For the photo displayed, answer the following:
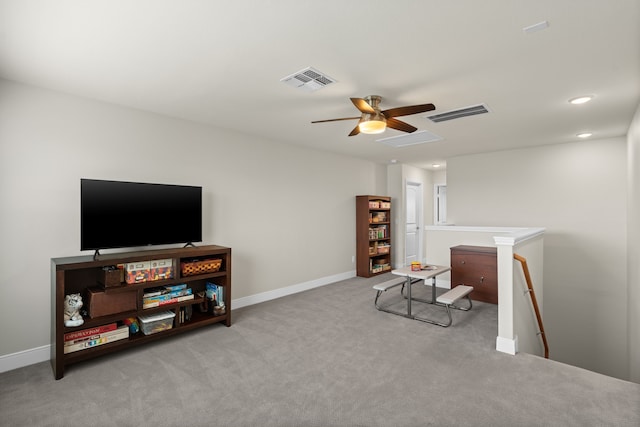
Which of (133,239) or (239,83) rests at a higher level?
(239,83)

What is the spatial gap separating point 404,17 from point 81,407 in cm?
333

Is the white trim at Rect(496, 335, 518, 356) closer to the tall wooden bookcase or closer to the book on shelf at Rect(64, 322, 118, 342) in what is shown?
the tall wooden bookcase

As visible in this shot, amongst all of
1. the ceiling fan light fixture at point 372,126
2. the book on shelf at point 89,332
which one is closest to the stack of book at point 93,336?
the book on shelf at point 89,332

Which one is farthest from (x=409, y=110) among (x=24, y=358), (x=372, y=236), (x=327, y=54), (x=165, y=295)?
(x=24, y=358)

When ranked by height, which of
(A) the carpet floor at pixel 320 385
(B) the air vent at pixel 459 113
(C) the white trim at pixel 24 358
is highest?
(B) the air vent at pixel 459 113

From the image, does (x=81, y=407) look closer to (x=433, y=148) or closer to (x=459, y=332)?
(x=459, y=332)

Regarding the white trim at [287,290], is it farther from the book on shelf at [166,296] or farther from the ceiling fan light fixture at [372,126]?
the ceiling fan light fixture at [372,126]

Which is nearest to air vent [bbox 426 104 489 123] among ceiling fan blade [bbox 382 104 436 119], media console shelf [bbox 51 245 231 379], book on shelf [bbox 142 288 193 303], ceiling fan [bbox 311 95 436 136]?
ceiling fan [bbox 311 95 436 136]

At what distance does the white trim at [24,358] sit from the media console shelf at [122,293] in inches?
7.8

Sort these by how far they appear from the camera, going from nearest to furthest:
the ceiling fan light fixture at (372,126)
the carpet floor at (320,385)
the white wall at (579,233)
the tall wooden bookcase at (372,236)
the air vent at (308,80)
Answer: the carpet floor at (320,385), the air vent at (308,80), the ceiling fan light fixture at (372,126), the white wall at (579,233), the tall wooden bookcase at (372,236)

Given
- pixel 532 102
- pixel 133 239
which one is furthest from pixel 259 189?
pixel 532 102

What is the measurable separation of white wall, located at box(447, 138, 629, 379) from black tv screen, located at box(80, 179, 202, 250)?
17.6 ft

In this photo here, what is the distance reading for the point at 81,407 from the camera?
2.19 meters

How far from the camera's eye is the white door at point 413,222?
763 centimetres
